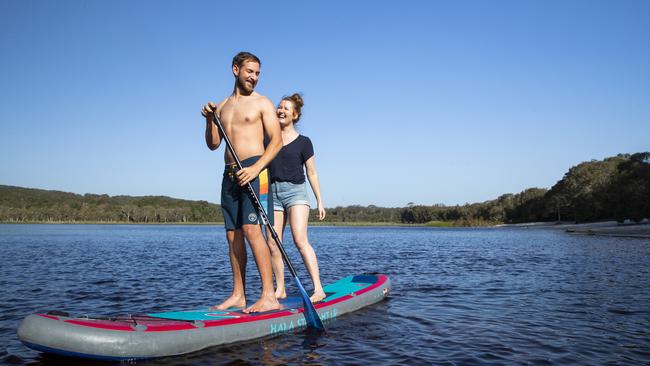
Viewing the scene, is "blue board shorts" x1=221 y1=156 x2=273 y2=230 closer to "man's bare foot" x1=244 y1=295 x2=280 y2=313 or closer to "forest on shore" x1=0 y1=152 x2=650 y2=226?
"man's bare foot" x1=244 y1=295 x2=280 y2=313

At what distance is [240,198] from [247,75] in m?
1.64

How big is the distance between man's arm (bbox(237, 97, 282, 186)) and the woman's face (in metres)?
1.27

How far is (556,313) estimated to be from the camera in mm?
8297

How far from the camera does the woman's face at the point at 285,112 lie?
25.5 ft

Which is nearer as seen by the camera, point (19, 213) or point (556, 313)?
point (556, 313)

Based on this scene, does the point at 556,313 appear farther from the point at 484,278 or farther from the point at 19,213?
the point at 19,213

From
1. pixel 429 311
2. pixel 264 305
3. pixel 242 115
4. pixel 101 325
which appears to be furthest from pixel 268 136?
pixel 429 311

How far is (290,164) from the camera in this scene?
24.7 feet

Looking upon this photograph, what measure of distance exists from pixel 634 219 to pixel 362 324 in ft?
234

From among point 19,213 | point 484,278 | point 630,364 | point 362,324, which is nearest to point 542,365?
point 630,364

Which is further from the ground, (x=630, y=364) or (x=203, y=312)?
(x=203, y=312)

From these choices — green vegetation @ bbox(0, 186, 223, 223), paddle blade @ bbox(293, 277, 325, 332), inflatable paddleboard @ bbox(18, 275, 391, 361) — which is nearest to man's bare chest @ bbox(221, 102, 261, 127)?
paddle blade @ bbox(293, 277, 325, 332)

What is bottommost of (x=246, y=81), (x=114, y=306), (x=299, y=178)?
(x=114, y=306)

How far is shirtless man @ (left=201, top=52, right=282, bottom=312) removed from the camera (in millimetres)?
6281
